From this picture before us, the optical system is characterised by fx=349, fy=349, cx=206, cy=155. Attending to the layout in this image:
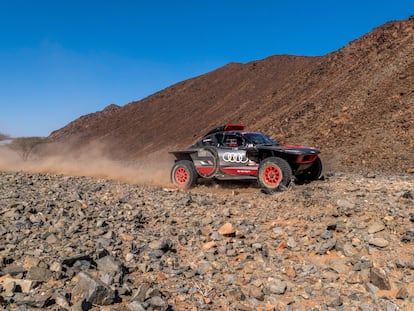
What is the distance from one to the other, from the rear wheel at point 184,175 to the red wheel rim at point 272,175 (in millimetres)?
2663

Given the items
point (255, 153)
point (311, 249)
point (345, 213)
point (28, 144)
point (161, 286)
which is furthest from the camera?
point (28, 144)

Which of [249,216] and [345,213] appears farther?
[249,216]

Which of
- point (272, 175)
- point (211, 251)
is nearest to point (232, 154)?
point (272, 175)

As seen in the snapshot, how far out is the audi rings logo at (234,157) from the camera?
1000 centimetres

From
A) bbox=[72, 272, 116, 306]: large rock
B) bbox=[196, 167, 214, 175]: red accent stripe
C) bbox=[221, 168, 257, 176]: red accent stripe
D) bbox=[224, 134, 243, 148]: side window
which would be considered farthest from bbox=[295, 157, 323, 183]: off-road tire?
bbox=[72, 272, 116, 306]: large rock

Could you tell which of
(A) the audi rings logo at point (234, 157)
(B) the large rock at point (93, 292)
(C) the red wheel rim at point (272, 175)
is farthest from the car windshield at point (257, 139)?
(B) the large rock at point (93, 292)

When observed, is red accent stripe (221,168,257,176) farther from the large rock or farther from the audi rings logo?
the large rock

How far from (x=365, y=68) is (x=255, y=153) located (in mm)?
19791

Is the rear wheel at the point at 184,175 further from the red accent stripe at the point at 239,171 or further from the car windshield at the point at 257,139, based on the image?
the car windshield at the point at 257,139

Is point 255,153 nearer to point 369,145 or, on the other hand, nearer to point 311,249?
point 311,249

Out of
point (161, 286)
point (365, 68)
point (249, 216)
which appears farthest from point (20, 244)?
point (365, 68)

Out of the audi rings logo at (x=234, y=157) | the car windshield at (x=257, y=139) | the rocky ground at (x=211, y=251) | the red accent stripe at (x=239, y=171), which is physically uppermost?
the car windshield at (x=257, y=139)

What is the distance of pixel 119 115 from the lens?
56875mm

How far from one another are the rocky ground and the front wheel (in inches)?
21.3
